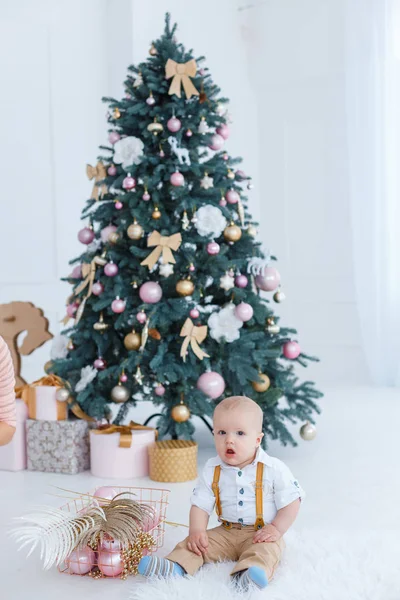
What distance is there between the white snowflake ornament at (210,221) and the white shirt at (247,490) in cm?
129

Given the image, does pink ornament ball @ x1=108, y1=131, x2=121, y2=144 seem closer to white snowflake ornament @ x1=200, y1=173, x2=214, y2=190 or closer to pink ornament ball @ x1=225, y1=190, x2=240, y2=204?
white snowflake ornament @ x1=200, y1=173, x2=214, y2=190

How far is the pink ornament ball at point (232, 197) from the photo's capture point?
342 centimetres

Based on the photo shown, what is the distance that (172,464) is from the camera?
3105 mm

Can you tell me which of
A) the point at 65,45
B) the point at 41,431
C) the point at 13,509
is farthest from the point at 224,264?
the point at 65,45

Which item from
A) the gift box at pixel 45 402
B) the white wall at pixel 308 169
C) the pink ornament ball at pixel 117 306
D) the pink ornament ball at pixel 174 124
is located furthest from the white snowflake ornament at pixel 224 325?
the white wall at pixel 308 169

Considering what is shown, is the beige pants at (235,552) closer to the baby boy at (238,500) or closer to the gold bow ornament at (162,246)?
the baby boy at (238,500)

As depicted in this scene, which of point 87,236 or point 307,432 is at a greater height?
point 87,236

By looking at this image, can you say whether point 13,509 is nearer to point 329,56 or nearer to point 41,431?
point 41,431

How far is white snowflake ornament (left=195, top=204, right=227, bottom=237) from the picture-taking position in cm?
327

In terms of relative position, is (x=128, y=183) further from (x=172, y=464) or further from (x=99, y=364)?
(x=172, y=464)

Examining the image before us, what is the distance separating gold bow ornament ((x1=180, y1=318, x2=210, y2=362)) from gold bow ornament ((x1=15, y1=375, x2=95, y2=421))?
529 mm

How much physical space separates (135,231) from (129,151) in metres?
0.37

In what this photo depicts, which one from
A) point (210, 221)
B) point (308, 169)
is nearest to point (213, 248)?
point (210, 221)

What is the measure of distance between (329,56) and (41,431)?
12.9 feet
